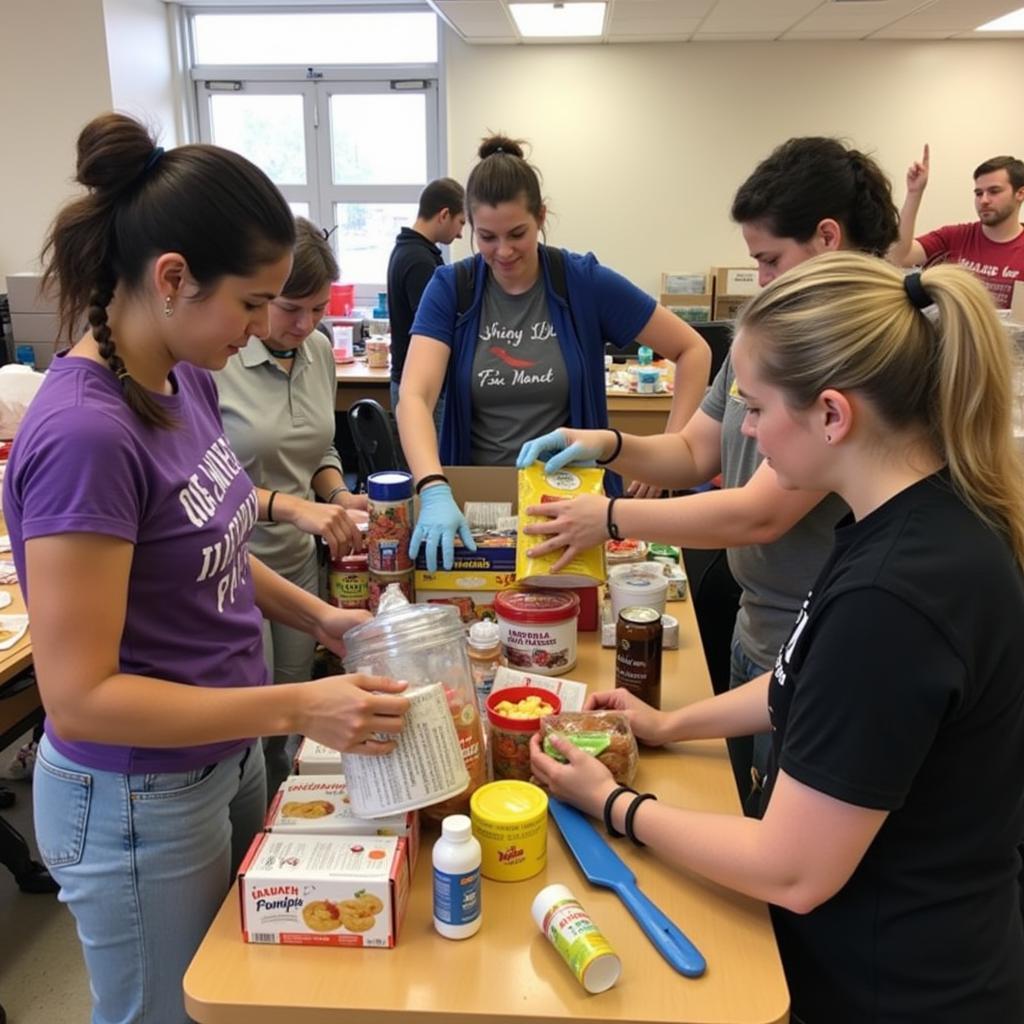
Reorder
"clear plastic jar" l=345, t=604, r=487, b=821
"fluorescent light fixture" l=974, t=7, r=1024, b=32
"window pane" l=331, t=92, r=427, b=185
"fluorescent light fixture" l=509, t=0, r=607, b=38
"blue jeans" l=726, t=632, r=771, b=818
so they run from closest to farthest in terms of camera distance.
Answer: "clear plastic jar" l=345, t=604, r=487, b=821, "blue jeans" l=726, t=632, r=771, b=818, "fluorescent light fixture" l=509, t=0, r=607, b=38, "fluorescent light fixture" l=974, t=7, r=1024, b=32, "window pane" l=331, t=92, r=427, b=185

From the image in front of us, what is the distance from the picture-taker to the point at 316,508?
1.64 metres

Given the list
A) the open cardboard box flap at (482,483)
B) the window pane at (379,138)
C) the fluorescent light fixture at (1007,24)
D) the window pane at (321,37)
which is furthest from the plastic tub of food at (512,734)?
the window pane at (321,37)

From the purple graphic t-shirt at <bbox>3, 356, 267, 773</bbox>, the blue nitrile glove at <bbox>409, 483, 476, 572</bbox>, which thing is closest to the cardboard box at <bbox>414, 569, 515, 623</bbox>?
the blue nitrile glove at <bbox>409, 483, 476, 572</bbox>

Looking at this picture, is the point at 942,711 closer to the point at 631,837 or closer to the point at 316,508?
the point at 631,837

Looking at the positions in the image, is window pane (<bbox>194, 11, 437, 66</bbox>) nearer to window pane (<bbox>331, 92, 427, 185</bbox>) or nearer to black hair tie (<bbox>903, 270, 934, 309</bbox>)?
window pane (<bbox>331, 92, 427, 185</bbox>)

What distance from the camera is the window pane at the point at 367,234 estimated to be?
22.3 ft

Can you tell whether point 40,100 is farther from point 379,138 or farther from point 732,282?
point 732,282

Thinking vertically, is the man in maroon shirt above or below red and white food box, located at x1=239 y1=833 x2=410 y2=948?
→ above

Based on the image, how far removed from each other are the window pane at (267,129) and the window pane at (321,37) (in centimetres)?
27

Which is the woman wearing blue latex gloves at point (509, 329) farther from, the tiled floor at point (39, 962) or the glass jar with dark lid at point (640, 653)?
the tiled floor at point (39, 962)

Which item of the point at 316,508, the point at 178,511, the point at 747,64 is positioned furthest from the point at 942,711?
the point at 747,64

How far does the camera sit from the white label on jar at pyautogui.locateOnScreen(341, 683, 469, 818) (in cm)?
91

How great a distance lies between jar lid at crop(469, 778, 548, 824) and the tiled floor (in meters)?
1.47

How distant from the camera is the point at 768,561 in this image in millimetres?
1451
